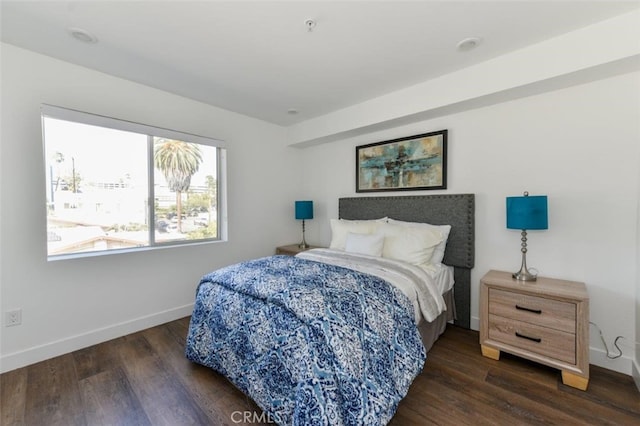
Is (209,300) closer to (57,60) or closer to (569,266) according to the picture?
(57,60)

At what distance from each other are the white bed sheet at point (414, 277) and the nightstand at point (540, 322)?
1.24ft

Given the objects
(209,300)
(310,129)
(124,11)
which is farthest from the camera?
(310,129)

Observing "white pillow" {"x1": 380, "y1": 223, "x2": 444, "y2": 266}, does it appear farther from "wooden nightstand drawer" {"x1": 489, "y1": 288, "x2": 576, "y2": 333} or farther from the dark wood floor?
the dark wood floor

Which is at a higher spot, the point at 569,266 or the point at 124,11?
the point at 124,11

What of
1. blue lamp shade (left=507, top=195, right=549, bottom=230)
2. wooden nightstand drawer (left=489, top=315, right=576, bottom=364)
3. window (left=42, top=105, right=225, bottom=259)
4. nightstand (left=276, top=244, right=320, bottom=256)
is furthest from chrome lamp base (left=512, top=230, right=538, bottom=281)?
window (left=42, top=105, right=225, bottom=259)

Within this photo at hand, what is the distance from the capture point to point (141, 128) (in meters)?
2.66

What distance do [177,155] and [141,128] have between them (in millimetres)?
457

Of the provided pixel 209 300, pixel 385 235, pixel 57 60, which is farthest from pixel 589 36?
pixel 57 60

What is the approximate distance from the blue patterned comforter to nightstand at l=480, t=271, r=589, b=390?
837mm

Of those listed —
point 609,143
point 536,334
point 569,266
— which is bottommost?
point 536,334

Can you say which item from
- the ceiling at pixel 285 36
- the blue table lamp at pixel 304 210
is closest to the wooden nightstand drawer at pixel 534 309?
the ceiling at pixel 285 36

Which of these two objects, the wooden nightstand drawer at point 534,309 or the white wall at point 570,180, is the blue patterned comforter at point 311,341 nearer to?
the wooden nightstand drawer at point 534,309

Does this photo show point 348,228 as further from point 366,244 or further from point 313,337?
point 313,337

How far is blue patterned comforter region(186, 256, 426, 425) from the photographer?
1285 millimetres
